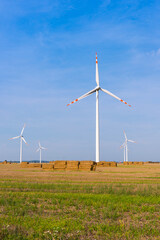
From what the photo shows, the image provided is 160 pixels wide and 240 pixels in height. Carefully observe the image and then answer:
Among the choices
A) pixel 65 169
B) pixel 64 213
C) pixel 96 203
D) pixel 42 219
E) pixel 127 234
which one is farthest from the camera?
pixel 65 169

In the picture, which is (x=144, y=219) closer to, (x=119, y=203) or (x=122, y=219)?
(x=122, y=219)

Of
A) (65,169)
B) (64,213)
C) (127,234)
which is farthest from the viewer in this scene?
(65,169)

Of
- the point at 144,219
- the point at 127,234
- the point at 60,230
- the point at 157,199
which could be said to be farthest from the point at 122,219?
the point at 157,199

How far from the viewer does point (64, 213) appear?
1357 centimetres

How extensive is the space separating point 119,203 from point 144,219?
8.37 ft

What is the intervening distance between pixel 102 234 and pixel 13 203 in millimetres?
6072

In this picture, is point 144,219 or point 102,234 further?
point 144,219

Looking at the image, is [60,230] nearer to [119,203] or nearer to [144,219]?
[144,219]

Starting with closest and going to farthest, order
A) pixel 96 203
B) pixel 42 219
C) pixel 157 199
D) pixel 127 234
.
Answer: pixel 127 234
pixel 42 219
pixel 96 203
pixel 157 199

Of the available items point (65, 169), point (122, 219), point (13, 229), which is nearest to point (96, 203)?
point (122, 219)

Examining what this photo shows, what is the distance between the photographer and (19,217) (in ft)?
41.3

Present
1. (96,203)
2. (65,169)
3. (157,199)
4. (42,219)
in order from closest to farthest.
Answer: (42,219), (96,203), (157,199), (65,169)

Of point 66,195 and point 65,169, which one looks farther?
point 65,169

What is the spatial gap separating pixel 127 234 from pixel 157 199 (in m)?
6.24
